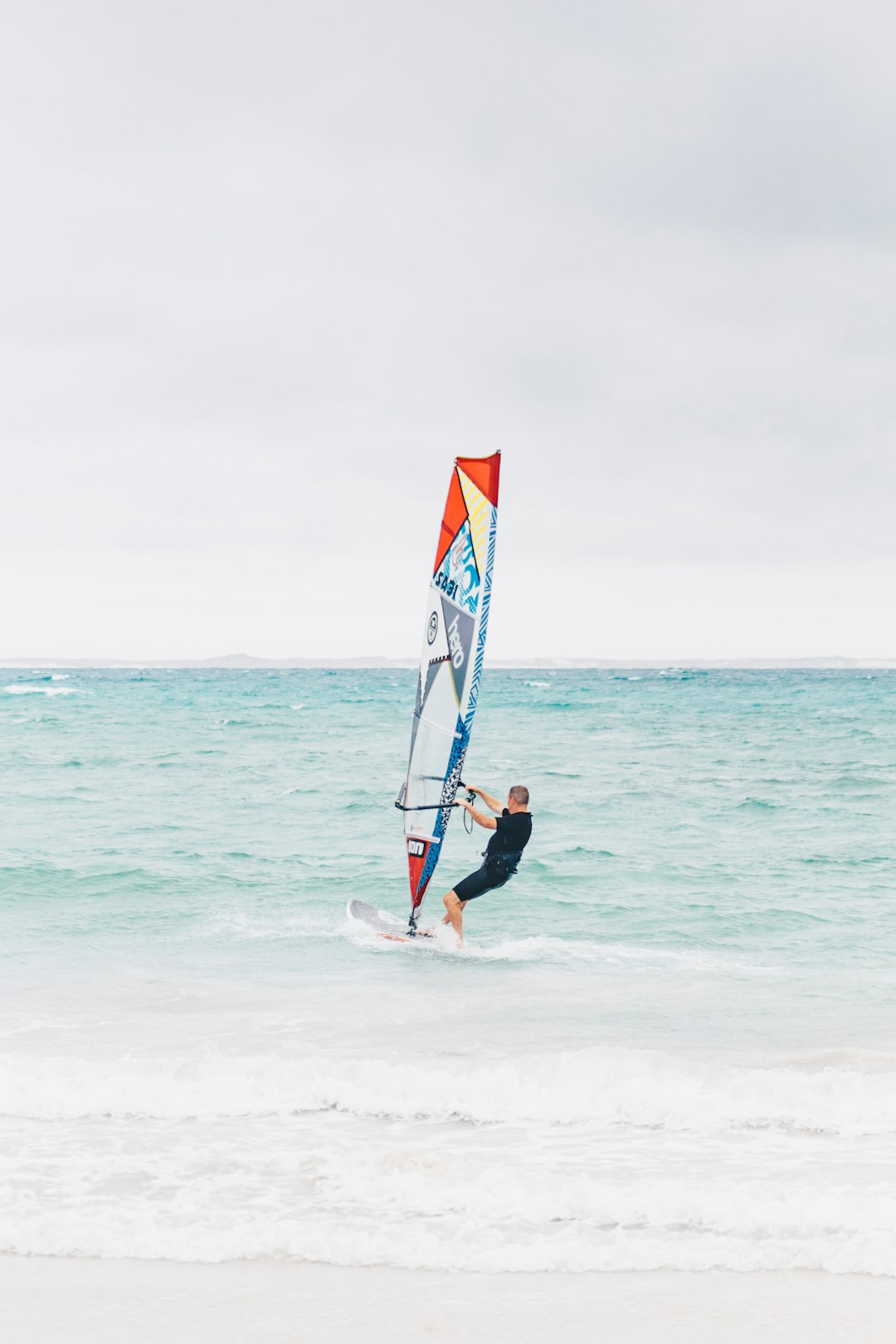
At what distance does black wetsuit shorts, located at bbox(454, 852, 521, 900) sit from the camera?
10.5 m

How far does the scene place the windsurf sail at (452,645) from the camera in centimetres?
1078

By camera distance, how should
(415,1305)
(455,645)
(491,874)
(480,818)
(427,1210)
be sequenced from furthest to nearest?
(455,645)
(491,874)
(480,818)
(427,1210)
(415,1305)

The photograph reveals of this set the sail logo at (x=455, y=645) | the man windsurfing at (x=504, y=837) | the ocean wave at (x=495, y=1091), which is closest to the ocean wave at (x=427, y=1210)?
the ocean wave at (x=495, y=1091)

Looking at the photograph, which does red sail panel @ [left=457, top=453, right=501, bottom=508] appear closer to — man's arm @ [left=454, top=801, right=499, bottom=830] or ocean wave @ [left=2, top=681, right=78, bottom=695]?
man's arm @ [left=454, top=801, right=499, bottom=830]

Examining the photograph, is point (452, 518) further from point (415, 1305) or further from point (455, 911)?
point (415, 1305)

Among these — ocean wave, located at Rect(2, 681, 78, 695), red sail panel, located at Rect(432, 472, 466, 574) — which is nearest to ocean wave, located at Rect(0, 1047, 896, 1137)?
red sail panel, located at Rect(432, 472, 466, 574)

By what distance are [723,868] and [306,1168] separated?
10986mm

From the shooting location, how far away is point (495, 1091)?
670cm

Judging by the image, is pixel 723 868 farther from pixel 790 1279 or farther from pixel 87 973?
pixel 790 1279

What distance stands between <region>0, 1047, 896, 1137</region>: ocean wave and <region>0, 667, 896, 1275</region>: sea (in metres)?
0.02

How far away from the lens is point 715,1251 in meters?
4.70

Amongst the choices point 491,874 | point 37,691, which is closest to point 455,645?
point 491,874

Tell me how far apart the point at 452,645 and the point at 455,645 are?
0.15ft

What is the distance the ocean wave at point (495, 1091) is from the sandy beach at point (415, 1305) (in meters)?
1.83
